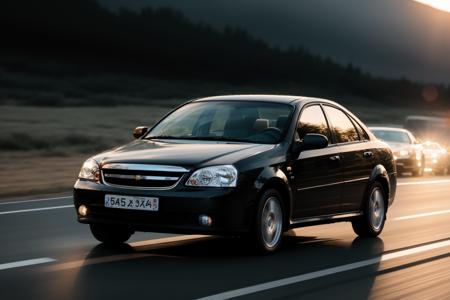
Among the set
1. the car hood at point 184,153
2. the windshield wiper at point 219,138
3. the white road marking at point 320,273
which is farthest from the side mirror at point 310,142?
the white road marking at point 320,273

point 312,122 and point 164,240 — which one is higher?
point 312,122

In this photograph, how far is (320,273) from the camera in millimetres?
8000

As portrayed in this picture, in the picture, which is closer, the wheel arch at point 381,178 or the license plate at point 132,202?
the license plate at point 132,202

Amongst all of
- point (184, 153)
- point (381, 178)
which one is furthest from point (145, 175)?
point (381, 178)

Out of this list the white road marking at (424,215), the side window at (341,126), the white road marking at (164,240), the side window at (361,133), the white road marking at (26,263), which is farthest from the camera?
the white road marking at (424,215)

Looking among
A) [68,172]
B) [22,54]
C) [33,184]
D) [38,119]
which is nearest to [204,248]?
[33,184]

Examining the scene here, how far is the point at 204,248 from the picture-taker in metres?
9.40

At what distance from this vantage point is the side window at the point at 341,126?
10.6 metres

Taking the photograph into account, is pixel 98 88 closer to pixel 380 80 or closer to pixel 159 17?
pixel 159 17

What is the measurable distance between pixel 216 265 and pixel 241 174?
32.4 inches

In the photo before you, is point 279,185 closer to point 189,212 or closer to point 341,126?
point 189,212

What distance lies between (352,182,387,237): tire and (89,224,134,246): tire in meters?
2.71

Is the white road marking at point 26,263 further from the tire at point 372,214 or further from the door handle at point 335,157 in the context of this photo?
the tire at point 372,214

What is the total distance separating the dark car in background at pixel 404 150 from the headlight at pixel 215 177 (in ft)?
61.4
